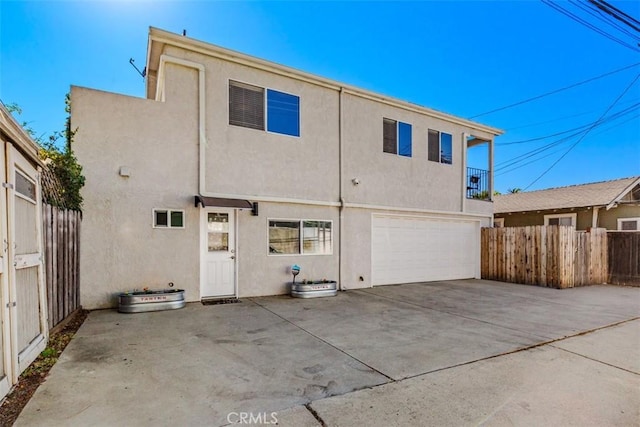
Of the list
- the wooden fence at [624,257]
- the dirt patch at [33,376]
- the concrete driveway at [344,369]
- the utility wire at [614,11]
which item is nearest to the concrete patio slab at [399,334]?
the concrete driveway at [344,369]

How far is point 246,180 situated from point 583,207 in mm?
15120

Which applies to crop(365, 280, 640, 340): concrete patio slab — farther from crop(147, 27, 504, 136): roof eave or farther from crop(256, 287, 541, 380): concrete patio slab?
crop(147, 27, 504, 136): roof eave

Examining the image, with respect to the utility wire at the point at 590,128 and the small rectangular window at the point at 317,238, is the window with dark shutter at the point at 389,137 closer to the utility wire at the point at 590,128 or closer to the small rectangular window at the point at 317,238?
the small rectangular window at the point at 317,238

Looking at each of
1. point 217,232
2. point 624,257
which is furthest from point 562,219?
point 217,232

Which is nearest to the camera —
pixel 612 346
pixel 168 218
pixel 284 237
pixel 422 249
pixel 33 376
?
pixel 33 376

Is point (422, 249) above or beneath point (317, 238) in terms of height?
beneath

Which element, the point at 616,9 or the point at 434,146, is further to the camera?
the point at 434,146

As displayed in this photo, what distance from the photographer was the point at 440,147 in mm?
11289

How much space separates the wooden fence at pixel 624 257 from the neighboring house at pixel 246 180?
5994mm

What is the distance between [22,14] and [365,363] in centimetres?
932

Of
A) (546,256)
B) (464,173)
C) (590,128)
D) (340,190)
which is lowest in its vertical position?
(546,256)

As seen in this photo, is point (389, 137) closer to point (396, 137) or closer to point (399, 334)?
point (396, 137)

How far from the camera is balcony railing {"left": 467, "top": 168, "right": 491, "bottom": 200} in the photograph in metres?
12.3

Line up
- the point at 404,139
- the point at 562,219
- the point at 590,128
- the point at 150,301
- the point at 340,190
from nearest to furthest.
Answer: the point at 150,301, the point at 340,190, the point at 404,139, the point at 562,219, the point at 590,128
